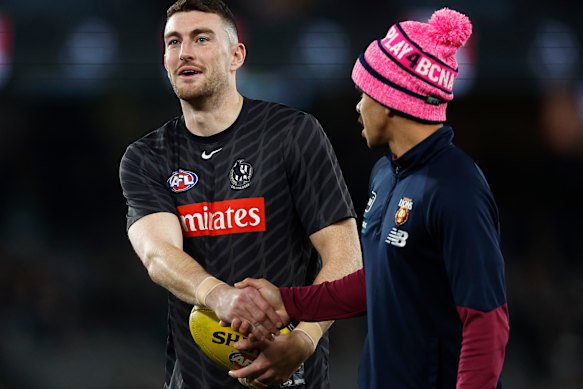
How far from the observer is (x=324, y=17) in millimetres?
10211

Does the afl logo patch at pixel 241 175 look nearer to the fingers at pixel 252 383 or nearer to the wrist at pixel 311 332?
the wrist at pixel 311 332

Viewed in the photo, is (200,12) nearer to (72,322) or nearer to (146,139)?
(146,139)

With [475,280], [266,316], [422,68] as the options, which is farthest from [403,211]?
[266,316]

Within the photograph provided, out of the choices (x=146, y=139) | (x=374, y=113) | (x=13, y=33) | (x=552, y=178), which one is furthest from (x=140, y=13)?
(x=374, y=113)

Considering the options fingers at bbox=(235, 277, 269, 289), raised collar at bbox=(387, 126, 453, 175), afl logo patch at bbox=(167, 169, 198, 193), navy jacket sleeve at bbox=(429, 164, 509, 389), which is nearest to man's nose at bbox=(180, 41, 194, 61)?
afl logo patch at bbox=(167, 169, 198, 193)

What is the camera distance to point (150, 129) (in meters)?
12.0

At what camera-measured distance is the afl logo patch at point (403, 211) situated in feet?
8.75

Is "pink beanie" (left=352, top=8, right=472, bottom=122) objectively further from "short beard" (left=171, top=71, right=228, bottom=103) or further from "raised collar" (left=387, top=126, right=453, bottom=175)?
"short beard" (left=171, top=71, right=228, bottom=103)

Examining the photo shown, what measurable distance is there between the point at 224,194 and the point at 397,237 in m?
1.09

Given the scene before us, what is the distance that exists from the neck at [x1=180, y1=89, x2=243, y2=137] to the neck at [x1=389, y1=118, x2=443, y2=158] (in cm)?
104

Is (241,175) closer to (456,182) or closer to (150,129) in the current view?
(456,182)

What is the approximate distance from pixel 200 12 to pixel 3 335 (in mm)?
8533

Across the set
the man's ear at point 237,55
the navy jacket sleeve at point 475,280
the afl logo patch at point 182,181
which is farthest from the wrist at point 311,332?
the man's ear at point 237,55

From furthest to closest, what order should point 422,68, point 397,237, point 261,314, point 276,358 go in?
point 276,358 < point 261,314 < point 422,68 < point 397,237
